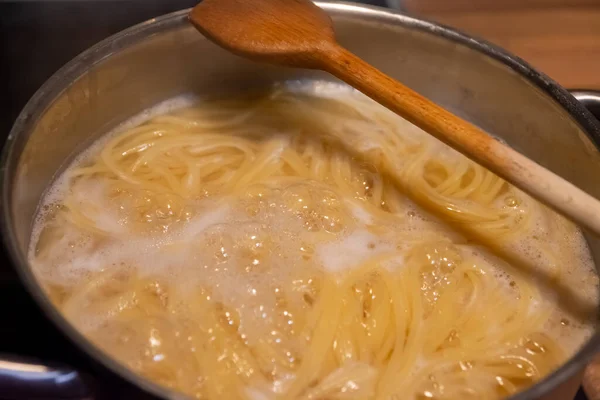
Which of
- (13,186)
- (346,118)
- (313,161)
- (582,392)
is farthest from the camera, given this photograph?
(346,118)

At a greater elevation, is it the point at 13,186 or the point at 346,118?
the point at 13,186

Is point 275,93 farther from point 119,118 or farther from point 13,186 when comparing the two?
point 13,186

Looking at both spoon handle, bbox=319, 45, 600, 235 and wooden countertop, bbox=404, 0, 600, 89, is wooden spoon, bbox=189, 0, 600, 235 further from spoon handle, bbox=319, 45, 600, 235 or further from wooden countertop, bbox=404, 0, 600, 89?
wooden countertop, bbox=404, 0, 600, 89

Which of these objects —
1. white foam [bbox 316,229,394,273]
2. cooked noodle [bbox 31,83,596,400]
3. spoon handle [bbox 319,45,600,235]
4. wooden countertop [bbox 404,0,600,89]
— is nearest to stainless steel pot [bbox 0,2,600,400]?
cooked noodle [bbox 31,83,596,400]

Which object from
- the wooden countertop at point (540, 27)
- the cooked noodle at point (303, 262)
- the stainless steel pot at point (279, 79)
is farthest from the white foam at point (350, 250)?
the wooden countertop at point (540, 27)

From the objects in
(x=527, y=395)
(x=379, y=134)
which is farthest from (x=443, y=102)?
(x=527, y=395)

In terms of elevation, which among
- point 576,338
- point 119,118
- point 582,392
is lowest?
point 582,392

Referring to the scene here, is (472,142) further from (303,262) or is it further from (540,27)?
(540,27)

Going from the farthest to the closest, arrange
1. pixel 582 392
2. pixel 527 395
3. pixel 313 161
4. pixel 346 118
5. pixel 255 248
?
pixel 346 118
pixel 313 161
pixel 582 392
pixel 255 248
pixel 527 395
